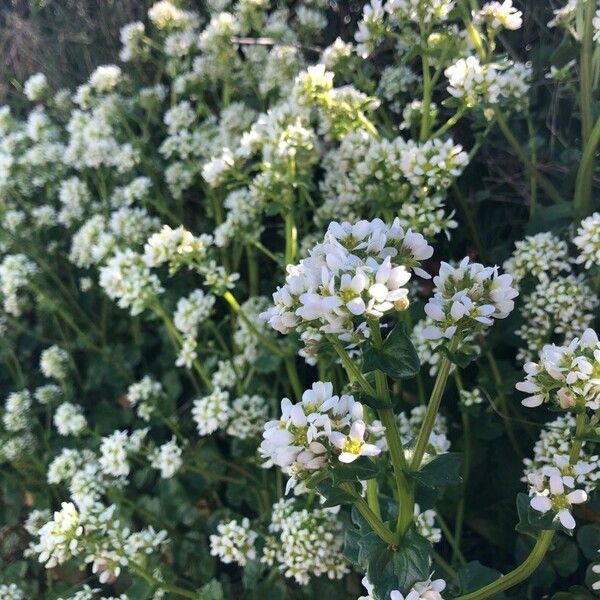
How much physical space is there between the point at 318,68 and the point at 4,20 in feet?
7.56

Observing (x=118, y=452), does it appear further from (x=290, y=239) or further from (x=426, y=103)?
(x=426, y=103)

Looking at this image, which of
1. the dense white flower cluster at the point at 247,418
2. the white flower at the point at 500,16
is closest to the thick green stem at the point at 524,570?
the dense white flower cluster at the point at 247,418

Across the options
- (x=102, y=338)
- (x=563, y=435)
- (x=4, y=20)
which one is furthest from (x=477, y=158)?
(x=4, y=20)

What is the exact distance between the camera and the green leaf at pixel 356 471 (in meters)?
1.00

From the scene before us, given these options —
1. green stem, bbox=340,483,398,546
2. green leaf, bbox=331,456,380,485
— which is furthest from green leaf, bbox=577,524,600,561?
green leaf, bbox=331,456,380,485

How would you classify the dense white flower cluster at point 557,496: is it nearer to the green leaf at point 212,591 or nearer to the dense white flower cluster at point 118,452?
the green leaf at point 212,591

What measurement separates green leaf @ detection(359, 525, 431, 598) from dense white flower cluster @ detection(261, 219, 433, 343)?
1.13ft

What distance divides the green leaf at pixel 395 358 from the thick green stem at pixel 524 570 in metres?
0.37

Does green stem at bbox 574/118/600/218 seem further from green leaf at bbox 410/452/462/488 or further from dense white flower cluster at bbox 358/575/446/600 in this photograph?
dense white flower cluster at bbox 358/575/446/600

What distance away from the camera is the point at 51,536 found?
1442mm

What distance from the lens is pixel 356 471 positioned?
3.41ft

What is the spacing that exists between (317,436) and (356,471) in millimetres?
96

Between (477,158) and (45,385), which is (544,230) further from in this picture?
(45,385)

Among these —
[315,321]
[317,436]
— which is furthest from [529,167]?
[317,436]
